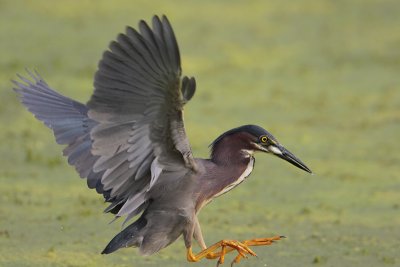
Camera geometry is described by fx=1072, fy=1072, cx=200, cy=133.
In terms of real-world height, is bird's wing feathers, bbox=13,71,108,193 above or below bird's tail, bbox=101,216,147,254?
above

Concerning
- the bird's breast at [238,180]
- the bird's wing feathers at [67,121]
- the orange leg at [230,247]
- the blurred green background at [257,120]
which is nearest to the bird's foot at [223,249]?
the orange leg at [230,247]

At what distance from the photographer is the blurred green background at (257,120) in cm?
586

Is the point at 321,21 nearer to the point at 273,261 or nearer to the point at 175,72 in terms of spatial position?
the point at 273,261

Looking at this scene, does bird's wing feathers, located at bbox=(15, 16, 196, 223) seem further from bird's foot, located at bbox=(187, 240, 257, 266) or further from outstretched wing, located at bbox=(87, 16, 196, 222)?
bird's foot, located at bbox=(187, 240, 257, 266)

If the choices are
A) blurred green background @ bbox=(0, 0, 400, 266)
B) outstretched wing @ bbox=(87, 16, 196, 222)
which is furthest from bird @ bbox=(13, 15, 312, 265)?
blurred green background @ bbox=(0, 0, 400, 266)

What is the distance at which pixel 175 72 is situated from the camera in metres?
4.06

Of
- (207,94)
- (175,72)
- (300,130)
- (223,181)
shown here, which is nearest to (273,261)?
(223,181)

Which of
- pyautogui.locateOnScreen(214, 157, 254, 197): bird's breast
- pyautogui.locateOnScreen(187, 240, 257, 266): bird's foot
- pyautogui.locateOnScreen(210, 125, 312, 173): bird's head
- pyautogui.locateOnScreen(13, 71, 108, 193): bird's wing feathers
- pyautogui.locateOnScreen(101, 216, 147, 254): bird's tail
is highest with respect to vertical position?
pyautogui.locateOnScreen(13, 71, 108, 193): bird's wing feathers

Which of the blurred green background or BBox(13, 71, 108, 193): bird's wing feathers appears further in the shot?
the blurred green background

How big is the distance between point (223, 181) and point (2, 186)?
2.43 meters

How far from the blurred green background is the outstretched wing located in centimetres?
101

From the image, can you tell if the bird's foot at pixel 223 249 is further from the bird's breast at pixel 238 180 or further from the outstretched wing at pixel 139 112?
the outstretched wing at pixel 139 112

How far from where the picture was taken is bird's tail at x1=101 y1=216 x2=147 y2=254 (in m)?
4.70

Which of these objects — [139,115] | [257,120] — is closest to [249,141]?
[139,115]
